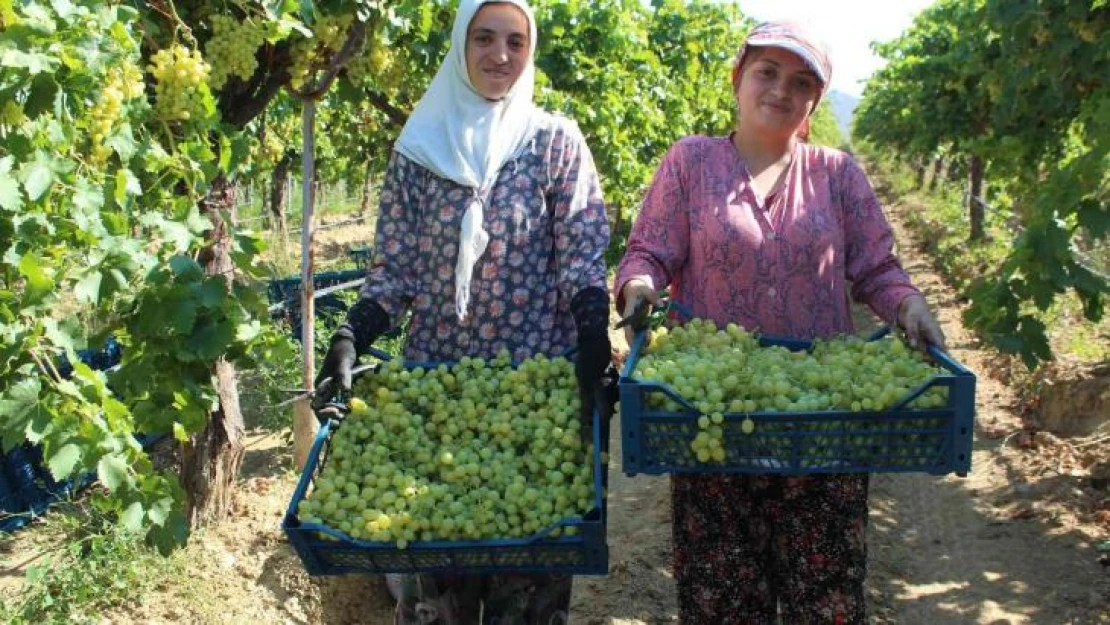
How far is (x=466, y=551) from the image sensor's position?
1.87 meters

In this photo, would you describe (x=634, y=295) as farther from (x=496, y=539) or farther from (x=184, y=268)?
(x=184, y=268)

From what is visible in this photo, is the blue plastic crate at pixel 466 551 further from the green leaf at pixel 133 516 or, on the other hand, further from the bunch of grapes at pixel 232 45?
the bunch of grapes at pixel 232 45

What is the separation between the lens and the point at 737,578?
236 cm

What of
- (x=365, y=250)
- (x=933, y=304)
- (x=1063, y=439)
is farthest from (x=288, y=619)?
(x=933, y=304)

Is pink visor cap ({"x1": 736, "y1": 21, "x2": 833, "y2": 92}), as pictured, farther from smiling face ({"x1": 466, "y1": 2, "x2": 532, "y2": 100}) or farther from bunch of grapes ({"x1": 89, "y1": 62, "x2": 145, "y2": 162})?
bunch of grapes ({"x1": 89, "y1": 62, "x2": 145, "y2": 162})

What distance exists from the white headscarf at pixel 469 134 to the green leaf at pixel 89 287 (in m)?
0.77

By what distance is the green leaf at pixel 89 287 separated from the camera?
1986mm

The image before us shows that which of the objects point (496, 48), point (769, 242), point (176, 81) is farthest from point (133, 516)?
point (769, 242)

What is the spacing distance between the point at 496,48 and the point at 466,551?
3.89ft

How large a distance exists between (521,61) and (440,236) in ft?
1.55

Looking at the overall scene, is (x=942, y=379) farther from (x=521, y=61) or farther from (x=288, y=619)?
(x=288, y=619)

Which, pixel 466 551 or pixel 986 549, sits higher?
pixel 466 551

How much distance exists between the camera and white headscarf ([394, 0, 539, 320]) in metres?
2.32

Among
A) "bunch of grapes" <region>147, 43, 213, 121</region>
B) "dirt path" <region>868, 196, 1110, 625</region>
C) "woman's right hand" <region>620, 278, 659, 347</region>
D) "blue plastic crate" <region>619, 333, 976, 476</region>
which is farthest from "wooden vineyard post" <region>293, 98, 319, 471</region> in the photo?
"dirt path" <region>868, 196, 1110, 625</region>
